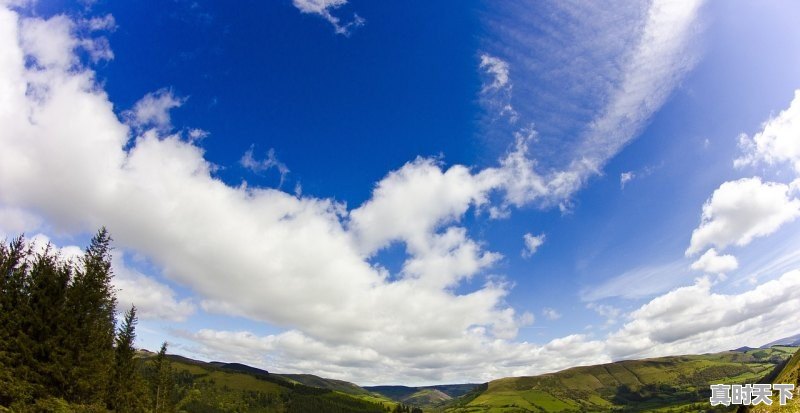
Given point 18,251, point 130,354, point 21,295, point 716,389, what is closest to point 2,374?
point 21,295

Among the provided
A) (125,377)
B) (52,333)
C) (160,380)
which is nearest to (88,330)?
(52,333)

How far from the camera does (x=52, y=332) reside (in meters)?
36.8

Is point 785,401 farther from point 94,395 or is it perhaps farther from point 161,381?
point 161,381

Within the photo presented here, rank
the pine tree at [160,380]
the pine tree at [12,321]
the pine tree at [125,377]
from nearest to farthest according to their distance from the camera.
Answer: the pine tree at [12,321] → the pine tree at [125,377] → the pine tree at [160,380]

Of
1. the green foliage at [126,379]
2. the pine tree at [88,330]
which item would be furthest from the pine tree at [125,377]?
the pine tree at [88,330]

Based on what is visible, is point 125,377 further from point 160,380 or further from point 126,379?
point 160,380

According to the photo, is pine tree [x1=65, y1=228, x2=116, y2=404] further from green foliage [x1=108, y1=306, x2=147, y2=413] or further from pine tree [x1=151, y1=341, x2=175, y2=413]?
pine tree [x1=151, y1=341, x2=175, y2=413]

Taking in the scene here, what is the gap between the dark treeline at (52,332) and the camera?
3388cm

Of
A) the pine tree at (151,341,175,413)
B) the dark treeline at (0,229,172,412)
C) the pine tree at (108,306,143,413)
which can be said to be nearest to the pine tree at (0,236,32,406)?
the dark treeline at (0,229,172,412)

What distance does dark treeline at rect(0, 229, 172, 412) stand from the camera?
3388 cm

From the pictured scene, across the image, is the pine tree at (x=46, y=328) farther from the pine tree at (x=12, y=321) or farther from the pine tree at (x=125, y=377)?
the pine tree at (x=125, y=377)

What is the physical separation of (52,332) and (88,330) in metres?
2.69

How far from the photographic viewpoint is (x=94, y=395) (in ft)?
129

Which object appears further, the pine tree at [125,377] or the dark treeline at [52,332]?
the pine tree at [125,377]
